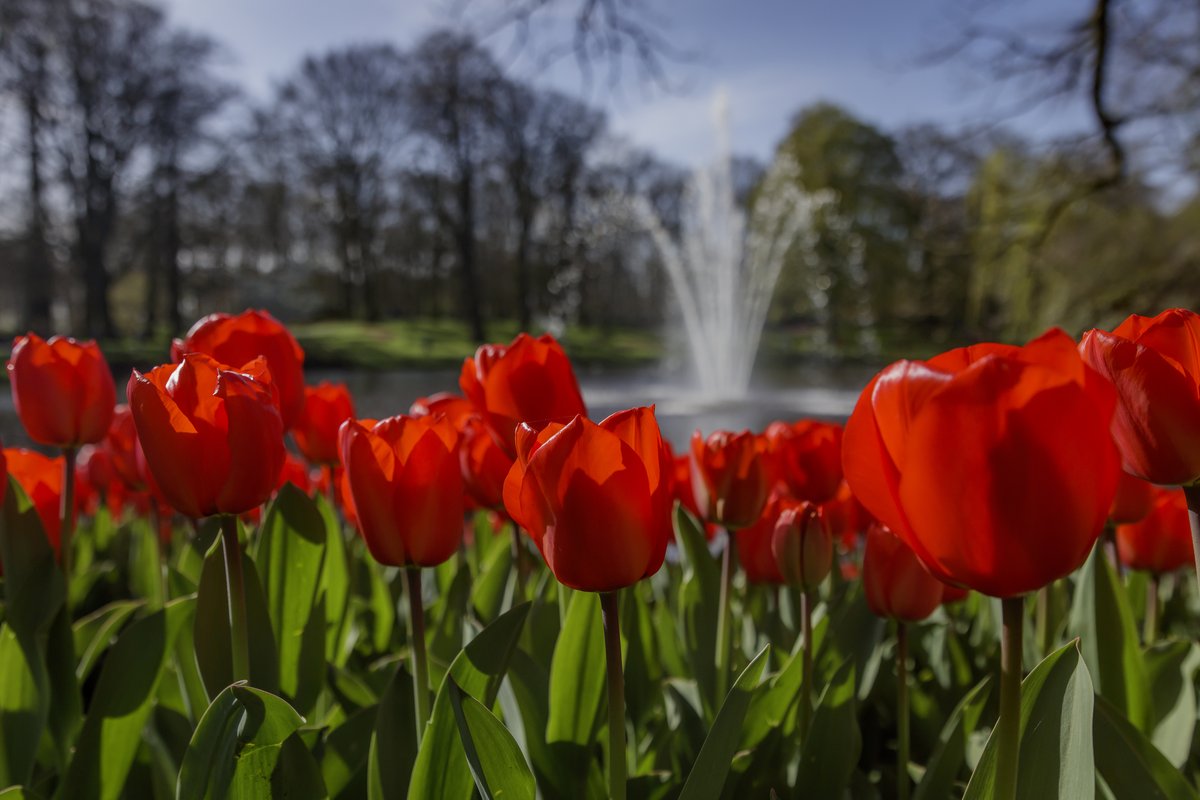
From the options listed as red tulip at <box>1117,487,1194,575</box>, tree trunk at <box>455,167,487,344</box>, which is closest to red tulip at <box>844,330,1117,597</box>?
red tulip at <box>1117,487,1194,575</box>

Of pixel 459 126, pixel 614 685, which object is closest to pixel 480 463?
pixel 614 685

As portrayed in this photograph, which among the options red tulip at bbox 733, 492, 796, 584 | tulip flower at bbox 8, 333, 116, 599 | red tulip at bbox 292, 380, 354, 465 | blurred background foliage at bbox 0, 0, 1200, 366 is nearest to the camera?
tulip flower at bbox 8, 333, 116, 599

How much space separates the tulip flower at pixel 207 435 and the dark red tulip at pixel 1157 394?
26.7 inches

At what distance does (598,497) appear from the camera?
24.8 inches

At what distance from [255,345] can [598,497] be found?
57cm

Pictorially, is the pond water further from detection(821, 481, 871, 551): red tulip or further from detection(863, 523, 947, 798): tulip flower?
detection(863, 523, 947, 798): tulip flower

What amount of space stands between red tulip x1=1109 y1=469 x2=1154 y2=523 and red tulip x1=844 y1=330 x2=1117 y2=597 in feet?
2.45

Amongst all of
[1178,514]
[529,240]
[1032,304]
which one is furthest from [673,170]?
[1178,514]

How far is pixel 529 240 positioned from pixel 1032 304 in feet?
54.7

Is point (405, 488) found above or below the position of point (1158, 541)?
above

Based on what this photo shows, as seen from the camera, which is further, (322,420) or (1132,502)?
(322,420)

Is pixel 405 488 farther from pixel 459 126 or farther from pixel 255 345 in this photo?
pixel 459 126

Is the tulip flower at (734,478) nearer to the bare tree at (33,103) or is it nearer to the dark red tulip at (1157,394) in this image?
the dark red tulip at (1157,394)

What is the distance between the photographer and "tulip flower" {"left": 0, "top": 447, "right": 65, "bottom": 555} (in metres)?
1.16
